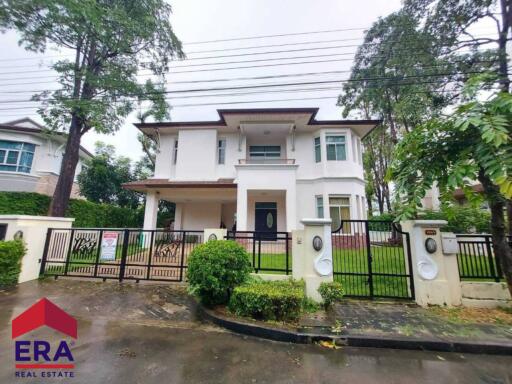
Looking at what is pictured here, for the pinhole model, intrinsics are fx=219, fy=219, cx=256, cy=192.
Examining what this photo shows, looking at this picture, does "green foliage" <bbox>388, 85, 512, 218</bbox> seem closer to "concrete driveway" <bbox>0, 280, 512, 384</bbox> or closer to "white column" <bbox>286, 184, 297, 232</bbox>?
"concrete driveway" <bbox>0, 280, 512, 384</bbox>

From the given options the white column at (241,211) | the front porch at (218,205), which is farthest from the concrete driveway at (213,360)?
the front porch at (218,205)

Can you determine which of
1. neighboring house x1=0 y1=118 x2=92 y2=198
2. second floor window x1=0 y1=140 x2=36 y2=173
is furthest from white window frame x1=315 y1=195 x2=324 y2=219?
second floor window x1=0 y1=140 x2=36 y2=173

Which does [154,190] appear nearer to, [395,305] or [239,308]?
[239,308]

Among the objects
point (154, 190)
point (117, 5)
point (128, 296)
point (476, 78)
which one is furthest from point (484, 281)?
point (117, 5)

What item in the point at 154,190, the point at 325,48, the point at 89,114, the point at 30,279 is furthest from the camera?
the point at 154,190

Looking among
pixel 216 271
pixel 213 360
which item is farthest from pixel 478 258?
pixel 213 360

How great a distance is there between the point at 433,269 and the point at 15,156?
2475 cm

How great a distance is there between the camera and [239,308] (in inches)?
173

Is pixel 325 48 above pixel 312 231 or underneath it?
above

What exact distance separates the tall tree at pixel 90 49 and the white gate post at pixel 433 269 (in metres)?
13.2

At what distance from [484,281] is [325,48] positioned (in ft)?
30.6

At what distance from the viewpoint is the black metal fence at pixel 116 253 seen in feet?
23.1

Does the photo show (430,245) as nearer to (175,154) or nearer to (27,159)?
(175,154)

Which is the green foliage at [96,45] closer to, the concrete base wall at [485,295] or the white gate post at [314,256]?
the white gate post at [314,256]
